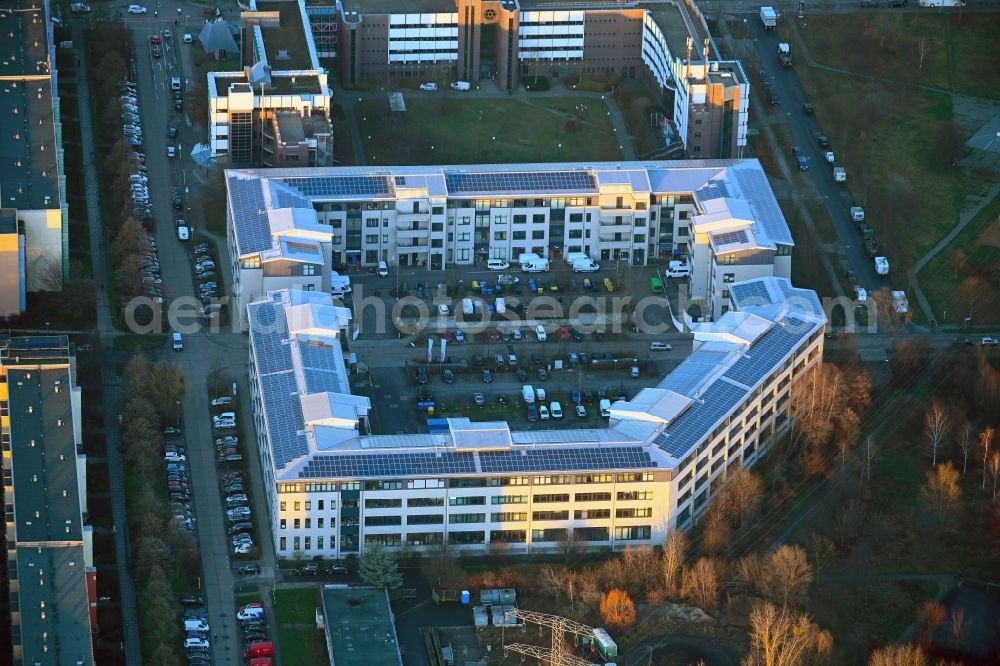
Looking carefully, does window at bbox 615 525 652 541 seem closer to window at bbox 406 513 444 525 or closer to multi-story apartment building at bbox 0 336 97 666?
window at bbox 406 513 444 525

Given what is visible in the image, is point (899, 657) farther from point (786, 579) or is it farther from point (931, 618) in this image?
point (786, 579)

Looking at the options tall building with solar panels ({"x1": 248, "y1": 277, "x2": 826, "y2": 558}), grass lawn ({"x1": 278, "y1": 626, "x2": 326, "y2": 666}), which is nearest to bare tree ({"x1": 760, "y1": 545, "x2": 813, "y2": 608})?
tall building with solar panels ({"x1": 248, "y1": 277, "x2": 826, "y2": 558})

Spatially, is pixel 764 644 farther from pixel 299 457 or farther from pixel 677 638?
pixel 299 457

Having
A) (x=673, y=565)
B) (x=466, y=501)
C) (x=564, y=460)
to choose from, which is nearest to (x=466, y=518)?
(x=466, y=501)

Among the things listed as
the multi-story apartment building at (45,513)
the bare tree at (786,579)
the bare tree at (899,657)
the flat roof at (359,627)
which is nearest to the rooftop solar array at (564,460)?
the bare tree at (786,579)

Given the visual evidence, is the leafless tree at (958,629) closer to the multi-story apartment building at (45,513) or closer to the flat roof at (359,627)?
the flat roof at (359,627)

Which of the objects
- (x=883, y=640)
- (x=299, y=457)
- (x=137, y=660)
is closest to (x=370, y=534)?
(x=299, y=457)
